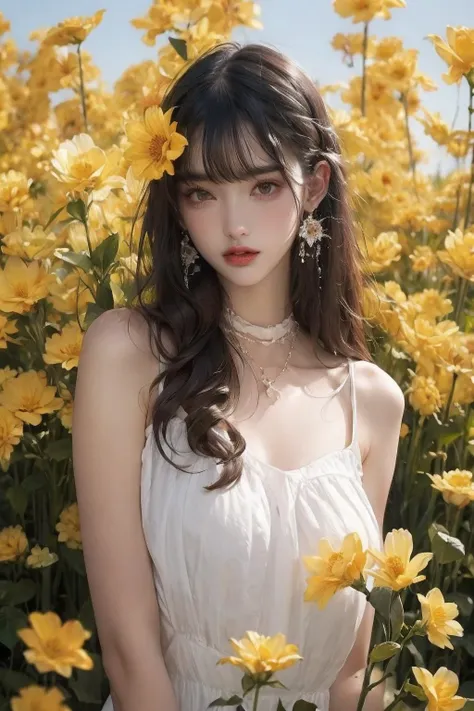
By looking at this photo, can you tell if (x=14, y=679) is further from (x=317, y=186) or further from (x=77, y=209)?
(x=317, y=186)

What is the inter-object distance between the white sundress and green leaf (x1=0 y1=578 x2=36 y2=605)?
225 mm

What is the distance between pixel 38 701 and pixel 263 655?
18cm

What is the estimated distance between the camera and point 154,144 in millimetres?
1303

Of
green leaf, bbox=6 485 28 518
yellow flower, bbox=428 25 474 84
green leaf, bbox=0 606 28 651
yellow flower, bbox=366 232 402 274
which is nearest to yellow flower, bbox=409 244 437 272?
yellow flower, bbox=366 232 402 274

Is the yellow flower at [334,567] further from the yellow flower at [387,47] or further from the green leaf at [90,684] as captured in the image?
the yellow flower at [387,47]

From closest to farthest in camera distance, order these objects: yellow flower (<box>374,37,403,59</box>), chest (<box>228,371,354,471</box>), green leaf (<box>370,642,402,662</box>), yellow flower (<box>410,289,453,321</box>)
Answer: green leaf (<box>370,642,402,662</box>), chest (<box>228,371,354,471</box>), yellow flower (<box>410,289,453,321</box>), yellow flower (<box>374,37,403,59</box>)

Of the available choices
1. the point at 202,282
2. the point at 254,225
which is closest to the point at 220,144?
the point at 254,225

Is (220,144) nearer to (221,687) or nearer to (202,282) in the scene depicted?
(202,282)

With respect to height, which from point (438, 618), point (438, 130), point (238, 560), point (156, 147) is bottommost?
point (238, 560)

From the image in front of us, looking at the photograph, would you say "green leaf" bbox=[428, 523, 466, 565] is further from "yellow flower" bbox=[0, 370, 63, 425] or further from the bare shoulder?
"yellow flower" bbox=[0, 370, 63, 425]

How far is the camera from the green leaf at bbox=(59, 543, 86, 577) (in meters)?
1.53

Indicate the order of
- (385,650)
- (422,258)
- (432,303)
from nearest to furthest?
(385,650), (432,303), (422,258)

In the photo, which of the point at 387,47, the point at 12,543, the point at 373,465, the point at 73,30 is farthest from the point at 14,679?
the point at 387,47

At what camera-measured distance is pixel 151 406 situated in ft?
4.27
